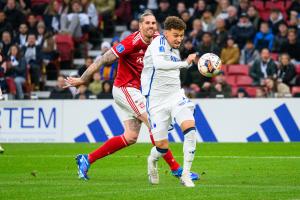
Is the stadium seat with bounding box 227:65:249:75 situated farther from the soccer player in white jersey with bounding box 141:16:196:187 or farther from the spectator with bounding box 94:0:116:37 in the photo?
the soccer player in white jersey with bounding box 141:16:196:187

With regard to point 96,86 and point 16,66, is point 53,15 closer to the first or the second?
point 16,66

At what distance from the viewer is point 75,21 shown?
29547 mm

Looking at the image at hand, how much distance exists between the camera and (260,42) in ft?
88.6

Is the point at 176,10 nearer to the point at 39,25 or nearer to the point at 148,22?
the point at 39,25

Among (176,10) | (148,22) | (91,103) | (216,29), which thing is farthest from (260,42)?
(148,22)

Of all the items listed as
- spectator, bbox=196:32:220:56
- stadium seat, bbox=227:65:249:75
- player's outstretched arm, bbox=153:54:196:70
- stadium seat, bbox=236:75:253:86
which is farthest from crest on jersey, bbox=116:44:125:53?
spectator, bbox=196:32:220:56

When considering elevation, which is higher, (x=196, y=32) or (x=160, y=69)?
(x=160, y=69)

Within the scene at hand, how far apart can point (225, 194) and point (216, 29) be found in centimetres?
1679

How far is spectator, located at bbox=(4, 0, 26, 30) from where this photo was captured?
101ft

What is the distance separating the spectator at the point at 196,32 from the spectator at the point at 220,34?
0.46m

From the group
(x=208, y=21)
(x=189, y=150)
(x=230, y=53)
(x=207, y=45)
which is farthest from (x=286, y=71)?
(x=189, y=150)

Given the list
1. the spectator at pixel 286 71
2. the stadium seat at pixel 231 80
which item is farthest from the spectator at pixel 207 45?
the spectator at pixel 286 71

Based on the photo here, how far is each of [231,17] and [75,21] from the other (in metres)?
5.16

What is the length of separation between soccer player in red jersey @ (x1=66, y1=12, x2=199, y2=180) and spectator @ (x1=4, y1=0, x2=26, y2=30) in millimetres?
17061
